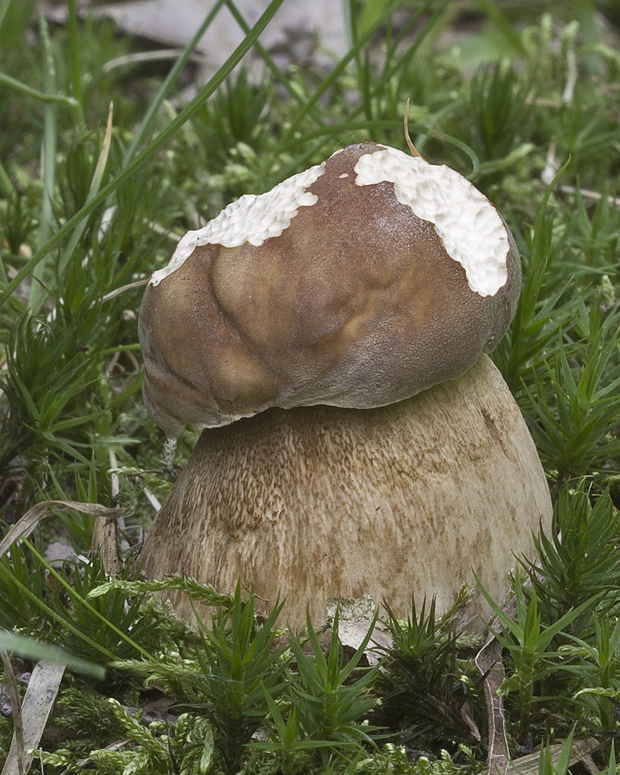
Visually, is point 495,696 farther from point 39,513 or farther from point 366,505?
point 39,513

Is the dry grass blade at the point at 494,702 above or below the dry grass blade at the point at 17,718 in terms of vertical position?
below

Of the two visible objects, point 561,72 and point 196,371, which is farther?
point 561,72

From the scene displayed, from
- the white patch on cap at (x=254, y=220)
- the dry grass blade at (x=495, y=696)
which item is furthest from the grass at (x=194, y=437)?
the white patch on cap at (x=254, y=220)

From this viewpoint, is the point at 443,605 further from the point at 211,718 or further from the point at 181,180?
the point at 181,180

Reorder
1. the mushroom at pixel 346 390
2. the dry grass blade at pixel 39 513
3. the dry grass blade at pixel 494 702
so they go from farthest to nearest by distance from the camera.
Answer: the dry grass blade at pixel 39 513
the mushroom at pixel 346 390
the dry grass blade at pixel 494 702

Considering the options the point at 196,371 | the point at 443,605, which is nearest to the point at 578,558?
the point at 443,605

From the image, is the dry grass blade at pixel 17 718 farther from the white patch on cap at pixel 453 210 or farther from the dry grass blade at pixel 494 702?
the white patch on cap at pixel 453 210

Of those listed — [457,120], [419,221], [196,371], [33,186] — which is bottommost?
[196,371]

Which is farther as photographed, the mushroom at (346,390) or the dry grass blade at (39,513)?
the dry grass blade at (39,513)
